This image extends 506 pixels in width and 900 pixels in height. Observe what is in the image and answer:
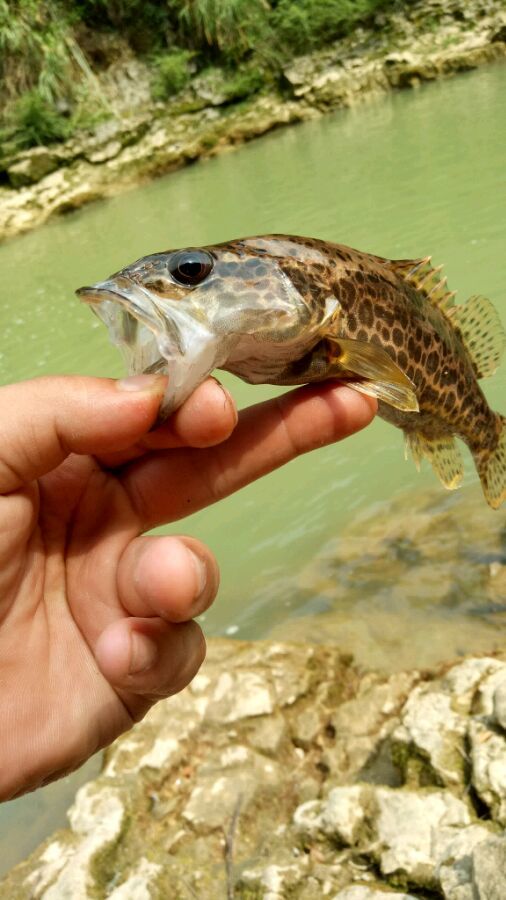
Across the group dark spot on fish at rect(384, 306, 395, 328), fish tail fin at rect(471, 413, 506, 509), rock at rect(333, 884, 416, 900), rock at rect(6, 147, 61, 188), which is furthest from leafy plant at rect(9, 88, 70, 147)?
rock at rect(333, 884, 416, 900)

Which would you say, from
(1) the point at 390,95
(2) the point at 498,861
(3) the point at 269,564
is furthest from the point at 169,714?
(1) the point at 390,95

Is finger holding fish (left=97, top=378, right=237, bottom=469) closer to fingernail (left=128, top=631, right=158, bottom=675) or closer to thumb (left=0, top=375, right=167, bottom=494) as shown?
thumb (left=0, top=375, right=167, bottom=494)

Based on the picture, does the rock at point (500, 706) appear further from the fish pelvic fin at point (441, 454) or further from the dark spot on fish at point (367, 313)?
the dark spot on fish at point (367, 313)

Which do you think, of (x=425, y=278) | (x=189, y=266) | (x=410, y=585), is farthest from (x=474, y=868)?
(x=410, y=585)

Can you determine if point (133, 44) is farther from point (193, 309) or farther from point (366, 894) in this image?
point (366, 894)

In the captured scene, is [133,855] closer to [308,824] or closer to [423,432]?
[308,824]

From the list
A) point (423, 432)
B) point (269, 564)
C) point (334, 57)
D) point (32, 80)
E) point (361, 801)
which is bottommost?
point (269, 564)
